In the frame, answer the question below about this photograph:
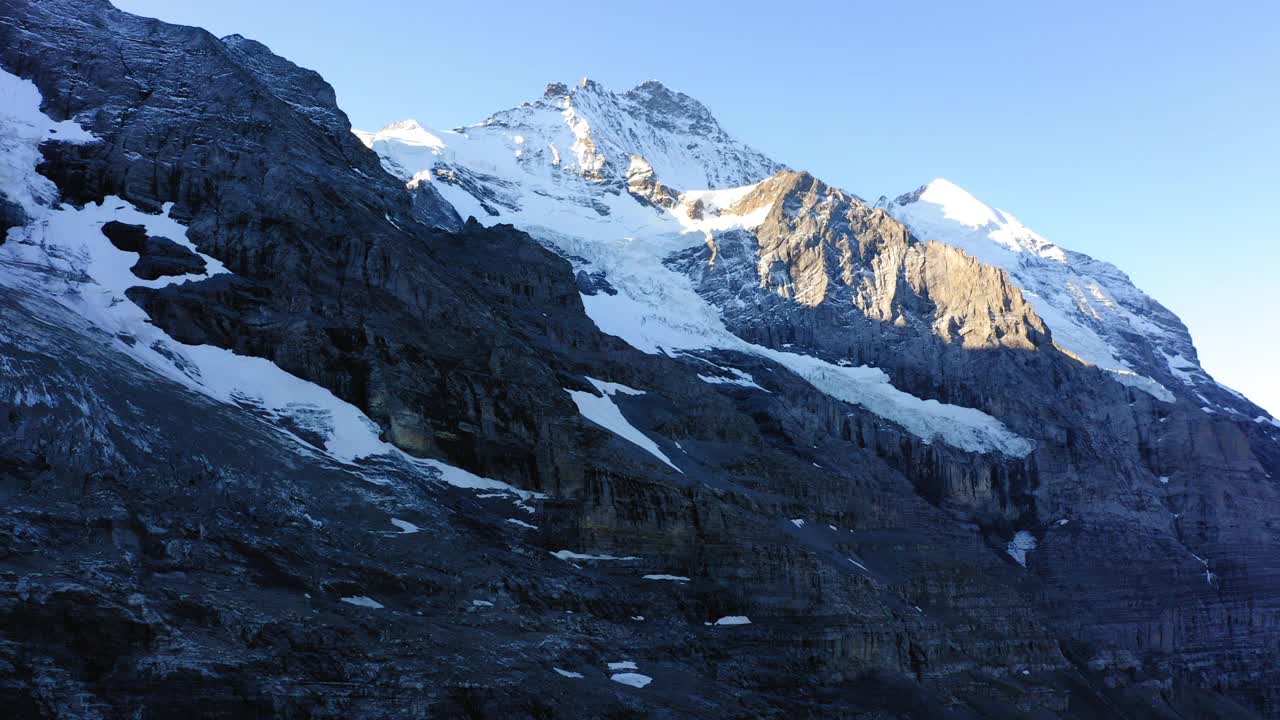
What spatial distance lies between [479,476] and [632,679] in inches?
652

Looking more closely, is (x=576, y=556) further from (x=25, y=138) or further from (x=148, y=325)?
(x=25, y=138)

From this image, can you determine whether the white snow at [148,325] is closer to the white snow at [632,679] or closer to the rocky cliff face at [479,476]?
the rocky cliff face at [479,476]

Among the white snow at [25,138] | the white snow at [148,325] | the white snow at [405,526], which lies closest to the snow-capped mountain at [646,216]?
the white snow at [25,138]

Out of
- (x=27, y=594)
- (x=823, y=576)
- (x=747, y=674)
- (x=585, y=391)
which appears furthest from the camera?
(x=585, y=391)

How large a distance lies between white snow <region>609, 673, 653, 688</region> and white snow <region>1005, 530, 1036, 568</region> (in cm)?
6708

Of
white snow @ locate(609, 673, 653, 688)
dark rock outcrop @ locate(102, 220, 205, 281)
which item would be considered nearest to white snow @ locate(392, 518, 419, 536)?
white snow @ locate(609, 673, 653, 688)

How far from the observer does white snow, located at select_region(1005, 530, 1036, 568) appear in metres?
111

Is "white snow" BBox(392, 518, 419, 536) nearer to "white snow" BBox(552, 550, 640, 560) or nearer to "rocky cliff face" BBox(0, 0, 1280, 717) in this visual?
"rocky cliff face" BBox(0, 0, 1280, 717)

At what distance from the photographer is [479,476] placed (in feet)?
211

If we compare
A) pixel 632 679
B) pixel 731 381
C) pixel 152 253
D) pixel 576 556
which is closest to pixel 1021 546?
pixel 731 381

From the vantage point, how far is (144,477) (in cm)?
4622

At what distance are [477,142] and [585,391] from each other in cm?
12341

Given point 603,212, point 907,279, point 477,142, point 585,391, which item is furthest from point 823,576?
point 477,142

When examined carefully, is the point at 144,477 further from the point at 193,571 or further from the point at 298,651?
the point at 298,651
